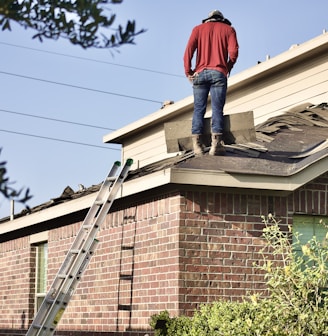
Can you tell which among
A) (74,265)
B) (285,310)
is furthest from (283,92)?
(285,310)

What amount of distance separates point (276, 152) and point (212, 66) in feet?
4.92

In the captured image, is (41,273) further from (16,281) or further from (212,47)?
(212,47)

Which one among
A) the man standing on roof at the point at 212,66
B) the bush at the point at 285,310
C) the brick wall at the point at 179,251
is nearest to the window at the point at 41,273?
the brick wall at the point at 179,251

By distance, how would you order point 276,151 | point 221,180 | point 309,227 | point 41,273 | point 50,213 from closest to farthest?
point 221,180
point 309,227
point 276,151
point 50,213
point 41,273

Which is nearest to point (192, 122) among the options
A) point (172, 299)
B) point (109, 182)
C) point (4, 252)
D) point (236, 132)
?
point (236, 132)

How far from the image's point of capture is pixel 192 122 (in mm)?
12297

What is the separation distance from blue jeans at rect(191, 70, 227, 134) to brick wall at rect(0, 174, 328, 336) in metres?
0.96

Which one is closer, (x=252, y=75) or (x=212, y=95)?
(x=212, y=95)

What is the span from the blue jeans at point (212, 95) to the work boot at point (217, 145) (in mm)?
73

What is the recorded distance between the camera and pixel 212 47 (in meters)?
12.1

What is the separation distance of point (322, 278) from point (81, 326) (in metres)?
5.40

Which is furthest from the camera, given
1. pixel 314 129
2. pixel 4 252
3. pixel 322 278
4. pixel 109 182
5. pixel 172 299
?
pixel 4 252

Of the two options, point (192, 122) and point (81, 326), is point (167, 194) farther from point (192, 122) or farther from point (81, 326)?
point (81, 326)

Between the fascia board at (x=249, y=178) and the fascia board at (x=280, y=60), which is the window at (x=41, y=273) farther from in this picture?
the fascia board at (x=249, y=178)
